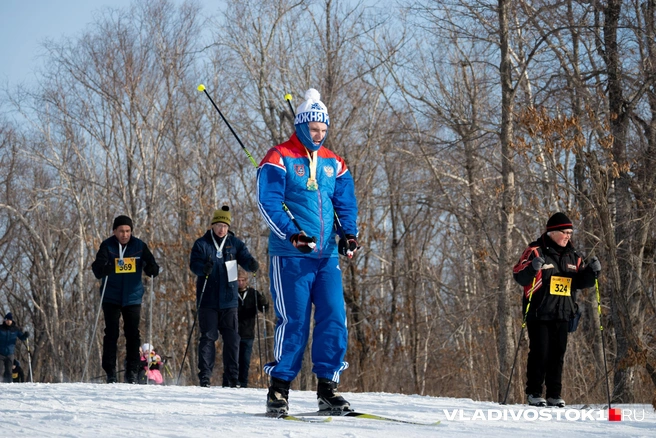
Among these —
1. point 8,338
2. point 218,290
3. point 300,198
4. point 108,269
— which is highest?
point 300,198

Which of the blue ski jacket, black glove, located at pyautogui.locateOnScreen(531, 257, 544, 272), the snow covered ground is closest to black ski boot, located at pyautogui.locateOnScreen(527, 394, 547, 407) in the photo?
the snow covered ground

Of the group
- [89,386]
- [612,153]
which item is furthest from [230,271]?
[612,153]

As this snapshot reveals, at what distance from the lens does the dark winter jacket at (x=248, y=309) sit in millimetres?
11711

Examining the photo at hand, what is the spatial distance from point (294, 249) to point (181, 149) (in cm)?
2340

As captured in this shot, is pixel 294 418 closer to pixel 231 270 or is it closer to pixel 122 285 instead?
pixel 231 270

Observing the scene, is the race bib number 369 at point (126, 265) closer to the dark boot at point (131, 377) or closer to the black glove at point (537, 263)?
the dark boot at point (131, 377)

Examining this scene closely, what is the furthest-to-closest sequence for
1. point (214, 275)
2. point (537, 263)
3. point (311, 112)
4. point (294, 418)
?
point (214, 275) < point (537, 263) < point (311, 112) < point (294, 418)

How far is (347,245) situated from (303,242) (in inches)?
18.1

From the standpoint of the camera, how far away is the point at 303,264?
5684mm

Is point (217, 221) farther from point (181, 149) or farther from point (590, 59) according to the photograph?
point (181, 149)

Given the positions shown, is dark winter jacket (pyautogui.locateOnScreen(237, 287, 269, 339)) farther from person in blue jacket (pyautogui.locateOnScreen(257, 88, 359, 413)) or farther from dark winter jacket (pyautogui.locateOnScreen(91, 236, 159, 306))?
person in blue jacket (pyautogui.locateOnScreen(257, 88, 359, 413))

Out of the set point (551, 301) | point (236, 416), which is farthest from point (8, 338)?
point (236, 416)

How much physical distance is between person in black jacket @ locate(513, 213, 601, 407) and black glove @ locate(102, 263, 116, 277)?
438 centimetres

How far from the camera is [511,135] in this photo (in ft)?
41.8
